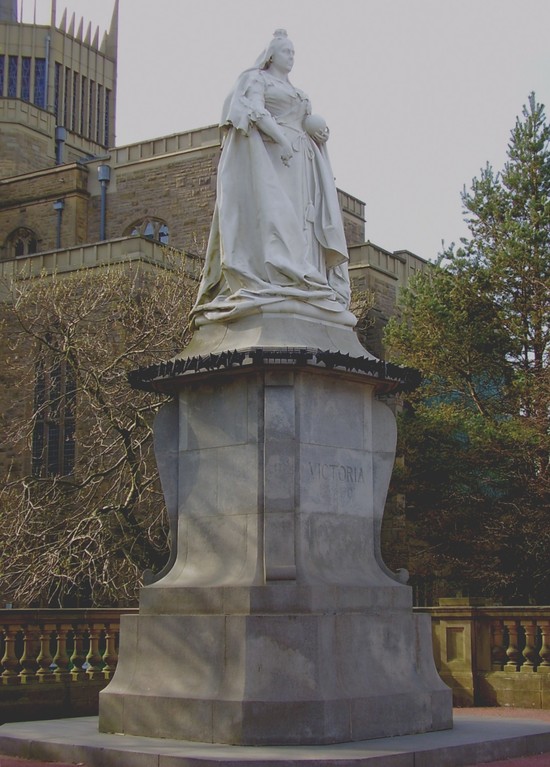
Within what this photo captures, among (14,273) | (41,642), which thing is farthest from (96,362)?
(41,642)

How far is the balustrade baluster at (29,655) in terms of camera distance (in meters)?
13.9

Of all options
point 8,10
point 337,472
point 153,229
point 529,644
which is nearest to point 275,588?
point 337,472

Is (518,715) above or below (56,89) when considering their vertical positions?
below

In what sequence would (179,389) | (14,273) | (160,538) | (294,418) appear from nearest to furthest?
(294,418) < (179,389) < (160,538) < (14,273)

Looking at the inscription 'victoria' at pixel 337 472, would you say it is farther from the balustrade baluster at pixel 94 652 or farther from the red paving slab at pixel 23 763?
the balustrade baluster at pixel 94 652

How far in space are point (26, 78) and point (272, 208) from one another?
75.1 metres

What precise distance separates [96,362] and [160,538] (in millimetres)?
4293

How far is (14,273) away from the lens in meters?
33.7

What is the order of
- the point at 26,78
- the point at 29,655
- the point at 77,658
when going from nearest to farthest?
the point at 29,655
the point at 77,658
the point at 26,78

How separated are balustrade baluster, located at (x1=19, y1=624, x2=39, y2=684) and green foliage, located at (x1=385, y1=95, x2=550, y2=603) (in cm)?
1472

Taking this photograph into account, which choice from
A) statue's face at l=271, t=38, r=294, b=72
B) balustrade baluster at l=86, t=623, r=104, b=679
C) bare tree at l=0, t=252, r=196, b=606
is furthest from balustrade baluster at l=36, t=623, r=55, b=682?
bare tree at l=0, t=252, r=196, b=606

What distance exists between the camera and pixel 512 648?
15.8m

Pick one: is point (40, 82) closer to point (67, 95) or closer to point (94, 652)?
point (67, 95)

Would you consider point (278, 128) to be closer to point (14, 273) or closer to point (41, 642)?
point (41, 642)
